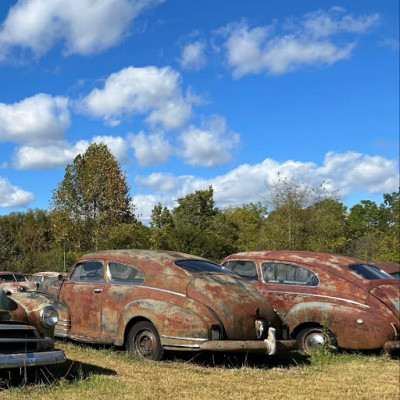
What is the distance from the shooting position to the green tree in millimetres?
34156

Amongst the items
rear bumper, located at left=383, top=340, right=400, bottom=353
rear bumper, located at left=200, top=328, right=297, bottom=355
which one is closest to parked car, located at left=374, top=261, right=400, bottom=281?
rear bumper, located at left=383, top=340, right=400, bottom=353

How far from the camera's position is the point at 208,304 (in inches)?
292

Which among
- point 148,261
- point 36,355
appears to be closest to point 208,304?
point 148,261

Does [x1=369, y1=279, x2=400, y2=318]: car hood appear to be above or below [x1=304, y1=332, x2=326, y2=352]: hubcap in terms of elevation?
above

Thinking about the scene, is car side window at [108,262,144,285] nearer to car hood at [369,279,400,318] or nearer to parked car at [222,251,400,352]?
parked car at [222,251,400,352]

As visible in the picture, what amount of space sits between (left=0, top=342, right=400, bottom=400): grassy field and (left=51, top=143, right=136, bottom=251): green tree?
26.2 m

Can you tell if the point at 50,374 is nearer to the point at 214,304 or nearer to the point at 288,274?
the point at 214,304

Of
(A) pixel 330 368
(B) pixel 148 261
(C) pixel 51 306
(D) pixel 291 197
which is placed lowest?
(A) pixel 330 368

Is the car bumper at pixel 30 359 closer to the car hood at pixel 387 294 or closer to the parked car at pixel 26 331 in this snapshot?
the parked car at pixel 26 331

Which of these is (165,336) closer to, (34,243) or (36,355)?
(36,355)

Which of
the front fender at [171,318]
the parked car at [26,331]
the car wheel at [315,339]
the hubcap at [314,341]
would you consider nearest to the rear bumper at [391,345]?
the car wheel at [315,339]

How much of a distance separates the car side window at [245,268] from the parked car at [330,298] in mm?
19

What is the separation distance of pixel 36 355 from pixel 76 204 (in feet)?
99.6

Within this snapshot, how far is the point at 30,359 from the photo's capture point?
5512 millimetres
